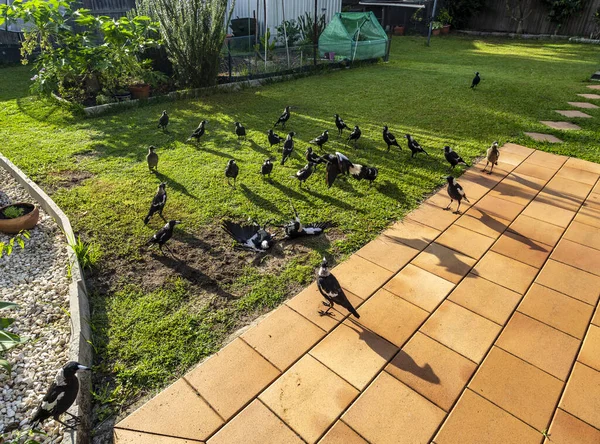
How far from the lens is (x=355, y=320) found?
13.6 feet

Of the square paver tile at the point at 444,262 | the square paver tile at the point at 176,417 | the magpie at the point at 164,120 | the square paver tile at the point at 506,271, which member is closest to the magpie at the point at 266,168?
the square paver tile at the point at 444,262

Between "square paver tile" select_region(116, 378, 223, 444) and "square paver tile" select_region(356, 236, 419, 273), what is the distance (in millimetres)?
2787

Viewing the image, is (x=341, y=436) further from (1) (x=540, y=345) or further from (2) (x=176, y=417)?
(1) (x=540, y=345)

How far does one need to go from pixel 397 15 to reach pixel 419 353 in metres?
32.1

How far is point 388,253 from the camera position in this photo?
5230mm

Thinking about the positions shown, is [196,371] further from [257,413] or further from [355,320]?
[355,320]

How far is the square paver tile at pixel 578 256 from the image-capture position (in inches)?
196

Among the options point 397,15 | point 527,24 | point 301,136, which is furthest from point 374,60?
point 527,24

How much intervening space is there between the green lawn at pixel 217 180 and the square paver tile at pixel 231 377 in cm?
19

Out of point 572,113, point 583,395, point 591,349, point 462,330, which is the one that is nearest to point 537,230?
point 591,349

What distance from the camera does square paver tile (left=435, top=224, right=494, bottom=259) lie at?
5.28m

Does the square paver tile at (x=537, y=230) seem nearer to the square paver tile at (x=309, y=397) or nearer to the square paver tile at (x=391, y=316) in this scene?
the square paver tile at (x=391, y=316)

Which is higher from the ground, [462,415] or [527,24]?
[527,24]

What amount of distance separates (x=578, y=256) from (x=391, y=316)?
3.01 meters
